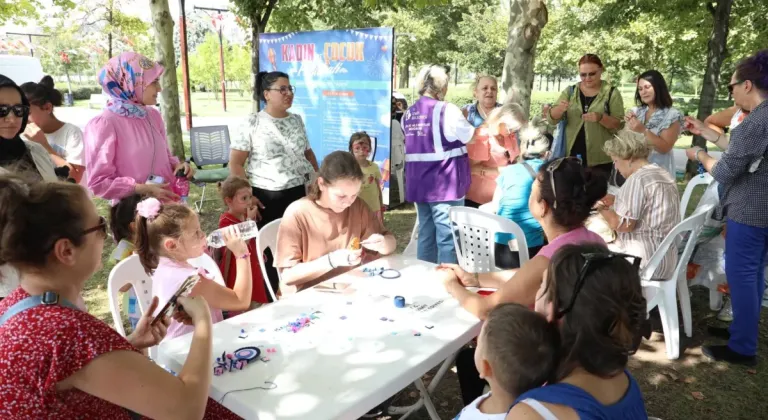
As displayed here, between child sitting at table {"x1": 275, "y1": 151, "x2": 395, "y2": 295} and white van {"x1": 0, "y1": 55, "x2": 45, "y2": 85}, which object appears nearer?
child sitting at table {"x1": 275, "y1": 151, "x2": 395, "y2": 295}

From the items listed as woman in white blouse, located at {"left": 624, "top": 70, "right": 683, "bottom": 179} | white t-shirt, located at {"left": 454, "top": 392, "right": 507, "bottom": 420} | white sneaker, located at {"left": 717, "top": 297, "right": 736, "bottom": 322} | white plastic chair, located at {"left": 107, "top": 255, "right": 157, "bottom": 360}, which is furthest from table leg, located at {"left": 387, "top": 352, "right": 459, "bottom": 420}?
woman in white blouse, located at {"left": 624, "top": 70, "right": 683, "bottom": 179}

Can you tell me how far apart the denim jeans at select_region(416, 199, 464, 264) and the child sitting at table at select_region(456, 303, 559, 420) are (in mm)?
2518

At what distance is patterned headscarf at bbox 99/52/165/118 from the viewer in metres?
2.96

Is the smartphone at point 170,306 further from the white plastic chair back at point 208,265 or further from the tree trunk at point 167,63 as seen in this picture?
the tree trunk at point 167,63

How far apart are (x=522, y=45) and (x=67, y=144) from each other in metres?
4.31

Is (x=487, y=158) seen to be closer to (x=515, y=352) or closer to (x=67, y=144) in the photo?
(x=515, y=352)

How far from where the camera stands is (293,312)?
6.89 ft

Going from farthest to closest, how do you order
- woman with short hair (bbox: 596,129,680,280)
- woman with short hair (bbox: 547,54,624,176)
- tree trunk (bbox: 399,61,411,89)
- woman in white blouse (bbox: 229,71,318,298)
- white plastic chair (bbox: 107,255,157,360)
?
1. tree trunk (bbox: 399,61,411,89)
2. woman with short hair (bbox: 547,54,624,176)
3. woman in white blouse (bbox: 229,71,318,298)
4. woman with short hair (bbox: 596,129,680,280)
5. white plastic chair (bbox: 107,255,157,360)

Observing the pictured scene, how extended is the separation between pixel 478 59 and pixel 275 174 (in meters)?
28.4

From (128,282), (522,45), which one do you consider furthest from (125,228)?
(522,45)

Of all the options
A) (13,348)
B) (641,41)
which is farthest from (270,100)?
(641,41)

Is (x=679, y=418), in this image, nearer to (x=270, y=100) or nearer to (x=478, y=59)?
(x=270, y=100)

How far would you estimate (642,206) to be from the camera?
3193mm

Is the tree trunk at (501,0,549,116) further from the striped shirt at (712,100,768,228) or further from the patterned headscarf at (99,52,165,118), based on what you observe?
the patterned headscarf at (99,52,165,118)
